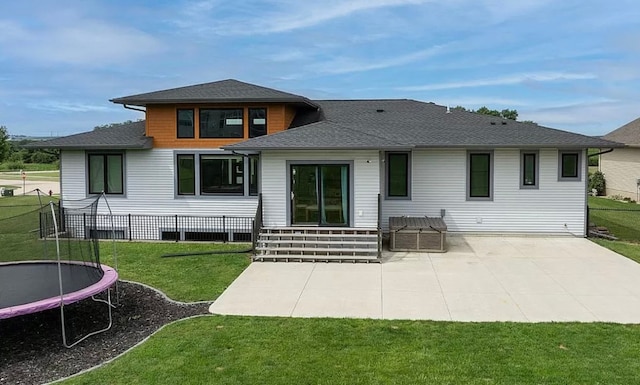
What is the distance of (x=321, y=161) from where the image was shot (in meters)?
13.1

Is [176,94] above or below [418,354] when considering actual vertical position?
above

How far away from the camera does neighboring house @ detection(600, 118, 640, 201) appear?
2695 cm

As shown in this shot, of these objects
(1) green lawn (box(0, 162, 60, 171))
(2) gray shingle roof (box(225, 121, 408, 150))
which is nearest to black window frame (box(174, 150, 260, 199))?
(2) gray shingle roof (box(225, 121, 408, 150))

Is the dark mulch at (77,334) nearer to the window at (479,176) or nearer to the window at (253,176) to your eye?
the window at (253,176)

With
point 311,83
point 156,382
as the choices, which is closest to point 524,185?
point 156,382

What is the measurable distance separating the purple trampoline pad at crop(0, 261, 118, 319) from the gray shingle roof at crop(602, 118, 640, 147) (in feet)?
89.4

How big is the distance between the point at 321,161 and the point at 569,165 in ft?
24.7

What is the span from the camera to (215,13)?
21.0m

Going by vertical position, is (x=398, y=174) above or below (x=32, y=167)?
below

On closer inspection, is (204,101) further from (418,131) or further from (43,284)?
(43,284)

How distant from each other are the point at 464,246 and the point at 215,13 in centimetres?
1420

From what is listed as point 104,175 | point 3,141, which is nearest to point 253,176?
point 104,175

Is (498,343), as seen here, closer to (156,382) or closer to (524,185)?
(156,382)

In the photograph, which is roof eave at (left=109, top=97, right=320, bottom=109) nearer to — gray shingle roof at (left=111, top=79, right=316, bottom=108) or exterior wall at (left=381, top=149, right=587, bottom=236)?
gray shingle roof at (left=111, top=79, right=316, bottom=108)
